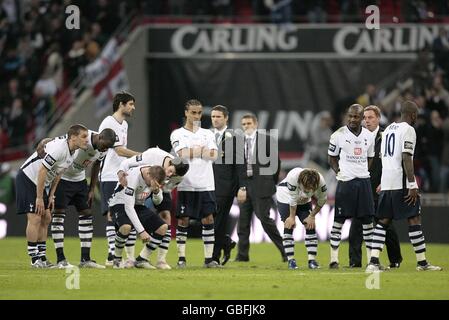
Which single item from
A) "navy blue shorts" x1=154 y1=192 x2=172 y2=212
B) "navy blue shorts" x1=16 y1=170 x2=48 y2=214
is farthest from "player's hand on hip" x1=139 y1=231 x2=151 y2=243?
"navy blue shorts" x1=16 y1=170 x2=48 y2=214

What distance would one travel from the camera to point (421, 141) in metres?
25.8

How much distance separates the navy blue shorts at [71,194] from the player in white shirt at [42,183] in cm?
24

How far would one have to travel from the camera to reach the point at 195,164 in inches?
630

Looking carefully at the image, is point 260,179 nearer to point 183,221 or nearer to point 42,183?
point 183,221

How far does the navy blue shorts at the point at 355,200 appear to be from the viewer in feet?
52.6

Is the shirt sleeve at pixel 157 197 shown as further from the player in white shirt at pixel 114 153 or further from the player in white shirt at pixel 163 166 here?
the player in white shirt at pixel 114 153

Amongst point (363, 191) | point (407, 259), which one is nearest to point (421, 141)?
point (407, 259)

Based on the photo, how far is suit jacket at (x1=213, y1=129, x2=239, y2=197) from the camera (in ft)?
57.0

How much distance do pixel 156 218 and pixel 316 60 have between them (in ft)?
46.1

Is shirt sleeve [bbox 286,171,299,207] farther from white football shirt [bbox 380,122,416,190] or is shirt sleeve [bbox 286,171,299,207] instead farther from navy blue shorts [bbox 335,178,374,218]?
white football shirt [bbox 380,122,416,190]

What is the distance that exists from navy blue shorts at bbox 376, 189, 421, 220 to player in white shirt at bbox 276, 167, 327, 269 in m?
0.84

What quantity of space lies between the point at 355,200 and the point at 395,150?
1065 millimetres

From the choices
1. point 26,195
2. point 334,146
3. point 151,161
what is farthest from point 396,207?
point 26,195

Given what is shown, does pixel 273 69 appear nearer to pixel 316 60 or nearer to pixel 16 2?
pixel 316 60
